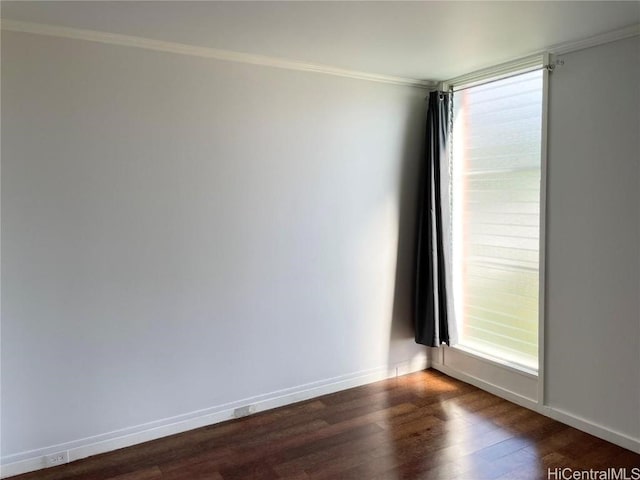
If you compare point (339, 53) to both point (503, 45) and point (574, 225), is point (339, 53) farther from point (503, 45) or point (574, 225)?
point (574, 225)

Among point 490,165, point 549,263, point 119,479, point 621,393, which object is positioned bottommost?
point 119,479

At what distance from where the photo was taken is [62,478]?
259 centimetres

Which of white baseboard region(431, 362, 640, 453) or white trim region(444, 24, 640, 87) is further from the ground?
white trim region(444, 24, 640, 87)

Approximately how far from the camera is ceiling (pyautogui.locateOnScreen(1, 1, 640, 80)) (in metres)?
2.32

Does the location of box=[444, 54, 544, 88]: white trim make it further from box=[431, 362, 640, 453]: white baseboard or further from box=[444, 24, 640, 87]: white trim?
box=[431, 362, 640, 453]: white baseboard

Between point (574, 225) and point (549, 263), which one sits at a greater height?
point (574, 225)

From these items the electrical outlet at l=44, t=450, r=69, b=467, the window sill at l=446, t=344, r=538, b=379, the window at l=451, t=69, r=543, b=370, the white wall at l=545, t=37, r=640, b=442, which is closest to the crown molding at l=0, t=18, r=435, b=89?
the window at l=451, t=69, r=543, b=370

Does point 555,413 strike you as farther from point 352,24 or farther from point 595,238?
point 352,24

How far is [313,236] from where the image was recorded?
11.4ft

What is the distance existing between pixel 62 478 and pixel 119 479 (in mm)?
302

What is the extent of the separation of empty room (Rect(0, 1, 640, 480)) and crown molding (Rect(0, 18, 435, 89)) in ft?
0.05

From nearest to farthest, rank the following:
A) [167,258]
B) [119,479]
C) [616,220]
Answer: [119,479]
[616,220]
[167,258]

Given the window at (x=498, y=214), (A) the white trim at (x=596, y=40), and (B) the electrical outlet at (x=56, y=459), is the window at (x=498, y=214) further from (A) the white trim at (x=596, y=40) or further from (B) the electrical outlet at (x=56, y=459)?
(B) the electrical outlet at (x=56, y=459)

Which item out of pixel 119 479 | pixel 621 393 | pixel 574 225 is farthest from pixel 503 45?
pixel 119 479
